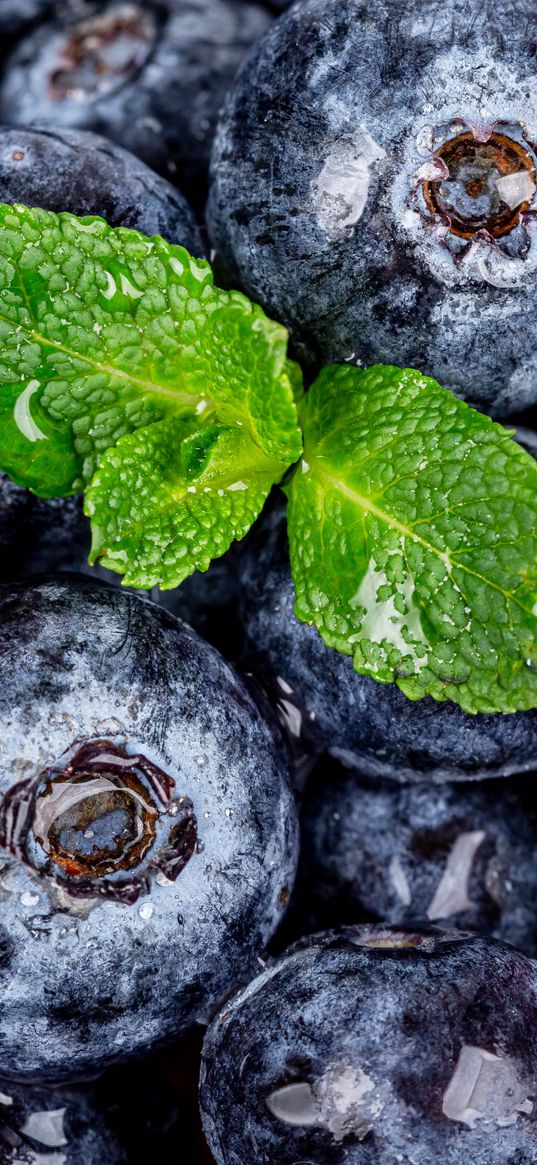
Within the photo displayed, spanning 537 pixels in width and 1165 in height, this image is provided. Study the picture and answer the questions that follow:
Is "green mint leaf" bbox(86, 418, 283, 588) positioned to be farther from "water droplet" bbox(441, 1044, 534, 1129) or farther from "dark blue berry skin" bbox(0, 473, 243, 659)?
"water droplet" bbox(441, 1044, 534, 1129)

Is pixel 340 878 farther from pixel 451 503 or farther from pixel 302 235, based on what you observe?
pixel 302 235

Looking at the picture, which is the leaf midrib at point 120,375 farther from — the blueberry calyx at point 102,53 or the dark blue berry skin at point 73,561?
the blueberry calyx at point 102,53

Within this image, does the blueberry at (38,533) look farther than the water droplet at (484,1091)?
Yes

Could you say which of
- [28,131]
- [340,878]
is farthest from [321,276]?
[340,878]

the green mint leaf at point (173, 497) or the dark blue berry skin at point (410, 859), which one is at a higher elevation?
the green mint leaf at point (173, 497)

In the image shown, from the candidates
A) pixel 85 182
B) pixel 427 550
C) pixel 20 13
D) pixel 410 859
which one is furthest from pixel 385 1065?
pixel 20 13

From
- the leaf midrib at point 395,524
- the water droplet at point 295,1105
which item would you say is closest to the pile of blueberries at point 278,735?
the water droplet at point 295,1105

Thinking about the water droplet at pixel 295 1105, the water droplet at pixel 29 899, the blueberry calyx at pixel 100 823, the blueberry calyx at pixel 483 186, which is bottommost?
the water droplet at pixel 295 1105

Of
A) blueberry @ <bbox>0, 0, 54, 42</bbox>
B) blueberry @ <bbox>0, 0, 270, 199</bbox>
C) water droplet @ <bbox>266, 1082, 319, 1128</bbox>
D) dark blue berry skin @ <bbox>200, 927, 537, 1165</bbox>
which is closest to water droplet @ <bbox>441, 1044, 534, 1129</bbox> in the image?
dark blue berry skin @ <bbox>200, 927, 537, 1165</bbox>
